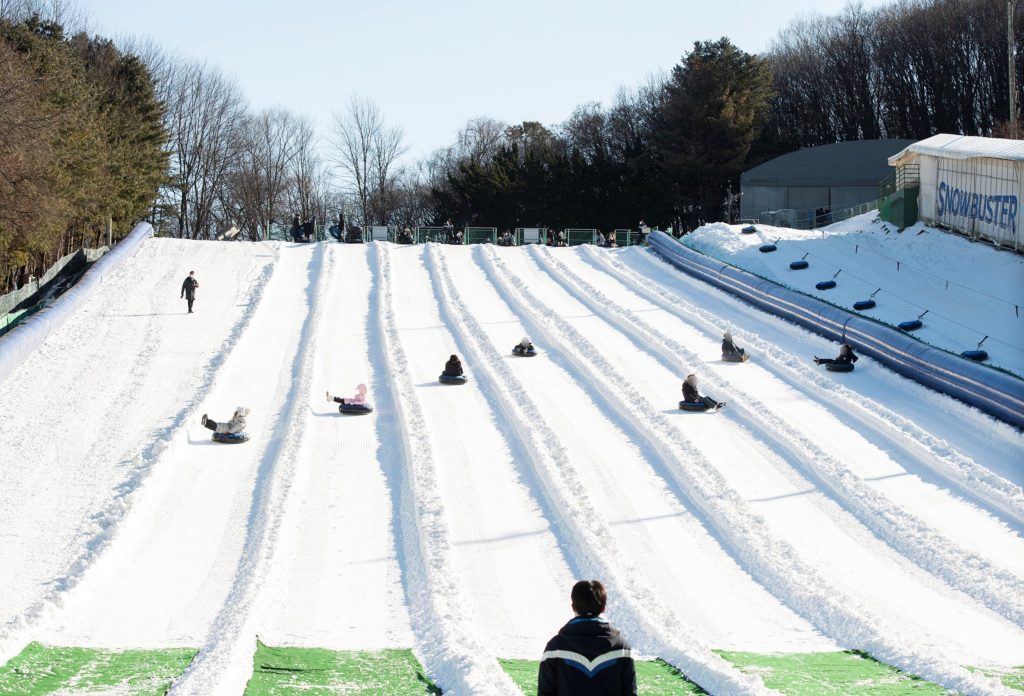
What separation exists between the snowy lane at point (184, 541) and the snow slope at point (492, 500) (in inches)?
1.8

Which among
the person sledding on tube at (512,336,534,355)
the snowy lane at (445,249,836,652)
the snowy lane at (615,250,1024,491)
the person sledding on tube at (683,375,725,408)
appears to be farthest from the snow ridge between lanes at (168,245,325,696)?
the snowy lane at (615,250,1024,491)

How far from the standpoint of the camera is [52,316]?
84.2ft

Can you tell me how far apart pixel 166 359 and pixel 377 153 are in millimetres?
62107

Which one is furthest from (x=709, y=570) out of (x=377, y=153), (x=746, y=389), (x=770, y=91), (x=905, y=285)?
(x=377, y=153)

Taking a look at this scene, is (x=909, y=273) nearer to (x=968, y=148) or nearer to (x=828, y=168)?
(x=968, y=148)

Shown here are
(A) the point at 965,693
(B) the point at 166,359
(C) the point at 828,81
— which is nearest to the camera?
(A) the point at 965,693

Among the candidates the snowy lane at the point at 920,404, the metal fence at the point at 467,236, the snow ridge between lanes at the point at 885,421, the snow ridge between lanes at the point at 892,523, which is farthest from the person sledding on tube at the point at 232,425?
the metal fence at the point at 467,236

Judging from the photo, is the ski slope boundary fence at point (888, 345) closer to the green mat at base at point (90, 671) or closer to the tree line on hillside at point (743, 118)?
the green mat at base at point (90, 671)

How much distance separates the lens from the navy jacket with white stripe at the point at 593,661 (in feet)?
17.5

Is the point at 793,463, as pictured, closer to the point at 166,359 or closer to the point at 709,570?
the point at 709,570

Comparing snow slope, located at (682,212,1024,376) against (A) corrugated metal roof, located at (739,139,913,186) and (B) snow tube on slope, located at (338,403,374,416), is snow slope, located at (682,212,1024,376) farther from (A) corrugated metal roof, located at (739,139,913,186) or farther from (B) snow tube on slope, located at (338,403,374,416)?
(B) snow tube on slope, located at (338,403,374,416)

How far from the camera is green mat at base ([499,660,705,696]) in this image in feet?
28.8

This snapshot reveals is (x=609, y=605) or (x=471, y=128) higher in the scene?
(x=471, y=128)

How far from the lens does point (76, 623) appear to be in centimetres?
1130
